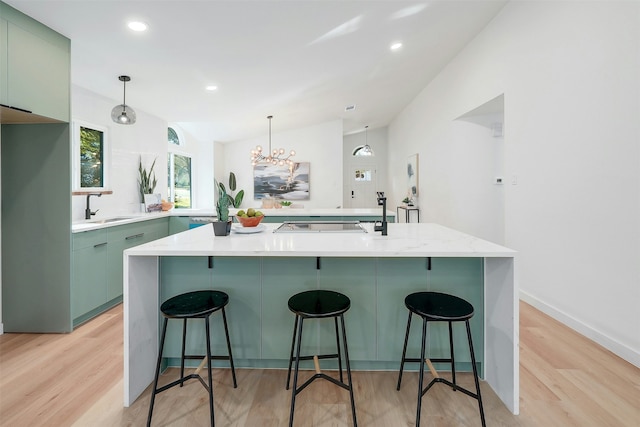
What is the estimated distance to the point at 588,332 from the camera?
252 cm

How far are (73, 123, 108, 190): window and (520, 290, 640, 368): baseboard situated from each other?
16.4 ft

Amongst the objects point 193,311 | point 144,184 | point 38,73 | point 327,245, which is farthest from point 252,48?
point 144,184

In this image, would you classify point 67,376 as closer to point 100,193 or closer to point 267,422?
point 267,422

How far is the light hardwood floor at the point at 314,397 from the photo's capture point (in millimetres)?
1628

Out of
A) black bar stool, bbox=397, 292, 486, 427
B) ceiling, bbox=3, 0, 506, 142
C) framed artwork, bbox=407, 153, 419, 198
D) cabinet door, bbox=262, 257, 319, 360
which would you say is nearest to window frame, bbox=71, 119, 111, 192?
ceiling, bbox=3, 0, 506, 142

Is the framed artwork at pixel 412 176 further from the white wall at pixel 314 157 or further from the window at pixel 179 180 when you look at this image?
the window at pixel 179 180

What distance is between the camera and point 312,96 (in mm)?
5324

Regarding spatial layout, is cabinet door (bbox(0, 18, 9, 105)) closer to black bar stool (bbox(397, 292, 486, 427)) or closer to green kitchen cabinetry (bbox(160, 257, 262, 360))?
green kitchen cabinetry (bbox(160, 257, 262, 360))

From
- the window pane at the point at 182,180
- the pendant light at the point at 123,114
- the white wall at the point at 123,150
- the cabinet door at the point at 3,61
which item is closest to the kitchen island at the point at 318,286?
the cabinet door at the point at 3,61

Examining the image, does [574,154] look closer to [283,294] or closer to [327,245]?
[327,245]

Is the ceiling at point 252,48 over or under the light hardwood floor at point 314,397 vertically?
over

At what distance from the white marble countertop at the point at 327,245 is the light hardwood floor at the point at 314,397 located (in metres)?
0.80

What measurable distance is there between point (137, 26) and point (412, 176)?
557cm

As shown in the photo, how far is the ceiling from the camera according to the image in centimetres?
254
